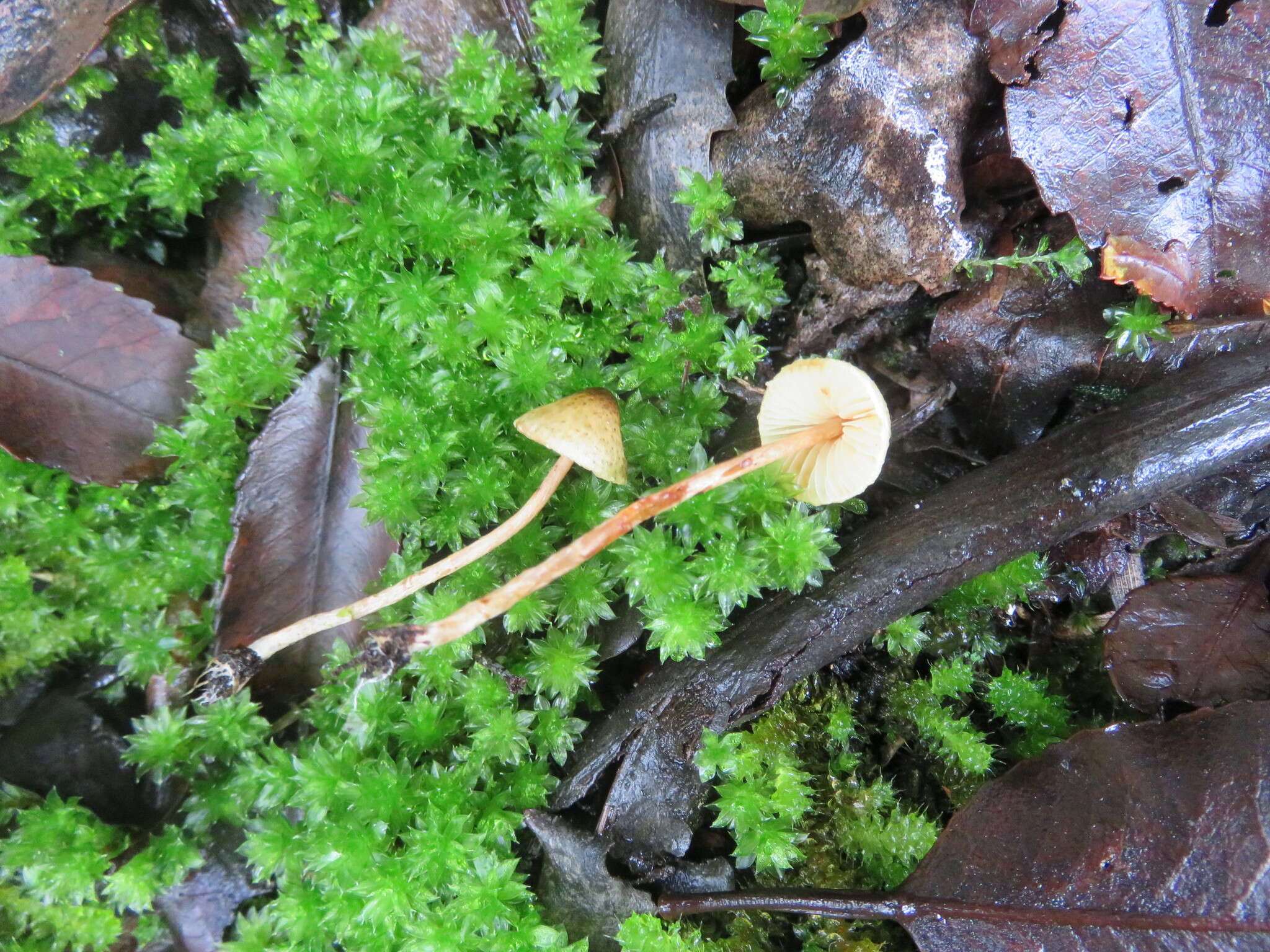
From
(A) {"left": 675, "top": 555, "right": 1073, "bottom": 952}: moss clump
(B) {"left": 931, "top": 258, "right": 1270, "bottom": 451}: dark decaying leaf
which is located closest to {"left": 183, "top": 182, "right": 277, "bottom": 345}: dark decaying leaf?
(A) {"left": 675, "top": 555, "right": 1073, "bottom": 952}: moss clump

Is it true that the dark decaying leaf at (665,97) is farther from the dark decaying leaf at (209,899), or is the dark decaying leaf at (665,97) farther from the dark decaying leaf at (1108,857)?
the dark decaying leaf at (209,899)

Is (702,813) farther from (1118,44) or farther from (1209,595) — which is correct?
(1118,44)

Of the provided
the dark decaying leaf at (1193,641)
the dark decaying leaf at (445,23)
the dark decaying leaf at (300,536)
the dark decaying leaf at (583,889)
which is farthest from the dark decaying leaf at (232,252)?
the dark decaying leaf at (1193,641)

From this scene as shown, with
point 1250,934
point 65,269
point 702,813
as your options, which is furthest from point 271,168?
point 1250,934

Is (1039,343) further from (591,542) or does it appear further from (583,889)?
(583,889)

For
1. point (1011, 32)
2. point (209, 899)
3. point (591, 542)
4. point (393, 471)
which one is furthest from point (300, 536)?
point (1011, 32)

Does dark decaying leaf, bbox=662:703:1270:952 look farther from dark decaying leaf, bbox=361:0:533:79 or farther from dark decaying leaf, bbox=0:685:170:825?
dark decaying leaf, bbox=361:0:533:79

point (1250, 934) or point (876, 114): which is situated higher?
point (876, 114)
